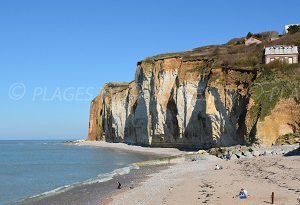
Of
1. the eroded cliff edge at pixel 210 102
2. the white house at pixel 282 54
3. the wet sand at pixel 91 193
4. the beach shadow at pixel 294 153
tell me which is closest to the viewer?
the wet sand at pixel 91 193

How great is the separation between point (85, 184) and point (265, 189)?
11635 millimetres

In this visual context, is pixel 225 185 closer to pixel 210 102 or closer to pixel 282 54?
pixel 210 102

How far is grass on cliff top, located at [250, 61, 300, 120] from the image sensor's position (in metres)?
35.6

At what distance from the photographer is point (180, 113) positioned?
5284 cm

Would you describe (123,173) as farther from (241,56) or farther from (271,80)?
(241,56)

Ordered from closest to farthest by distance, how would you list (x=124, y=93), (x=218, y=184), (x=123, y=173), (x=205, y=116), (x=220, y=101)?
1. (x=218, y=184)
2. (x=123, y=173)
3. (x=220, y=101)
4. (x=205, y=116)
5. (x=124, y=93)

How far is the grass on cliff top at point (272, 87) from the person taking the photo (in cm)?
3559

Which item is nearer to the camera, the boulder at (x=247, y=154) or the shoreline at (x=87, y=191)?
the shoreline at (x=87, y=191)

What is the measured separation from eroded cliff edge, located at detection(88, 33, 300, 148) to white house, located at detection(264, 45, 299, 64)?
69.9 inches

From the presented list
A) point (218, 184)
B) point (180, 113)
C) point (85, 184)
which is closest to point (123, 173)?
point (85, 184)

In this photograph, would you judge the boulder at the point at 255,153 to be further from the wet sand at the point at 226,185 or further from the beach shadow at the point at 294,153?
the beach shadow at the point at 294,153

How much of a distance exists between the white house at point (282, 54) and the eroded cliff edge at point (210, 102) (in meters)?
1.78

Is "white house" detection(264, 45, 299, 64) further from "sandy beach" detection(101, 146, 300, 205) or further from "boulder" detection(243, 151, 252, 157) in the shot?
"sandy beach" detection(101, 146, 300, 205)

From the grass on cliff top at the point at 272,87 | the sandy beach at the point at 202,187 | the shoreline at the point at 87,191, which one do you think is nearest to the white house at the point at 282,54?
the grass on cliff top at the point at 272,87
